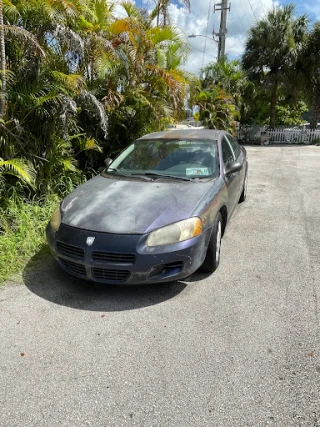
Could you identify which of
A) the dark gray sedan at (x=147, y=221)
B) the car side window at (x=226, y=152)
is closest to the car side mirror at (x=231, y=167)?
the dark gray sedan at (x=147, y=221)

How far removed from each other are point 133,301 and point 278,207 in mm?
3915

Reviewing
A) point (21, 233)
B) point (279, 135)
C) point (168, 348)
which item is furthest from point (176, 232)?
point (279, 135)

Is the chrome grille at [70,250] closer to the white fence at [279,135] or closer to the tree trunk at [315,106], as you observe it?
the white fence at [279,135]

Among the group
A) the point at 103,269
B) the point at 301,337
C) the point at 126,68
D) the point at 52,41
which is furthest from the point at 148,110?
the point at 301,337

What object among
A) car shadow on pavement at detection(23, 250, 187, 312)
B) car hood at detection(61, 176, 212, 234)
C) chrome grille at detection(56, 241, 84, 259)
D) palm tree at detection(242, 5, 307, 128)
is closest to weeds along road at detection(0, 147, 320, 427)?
car shadow on pavement at detection(23, 250, 187, 312)

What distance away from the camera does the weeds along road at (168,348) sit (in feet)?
6.20

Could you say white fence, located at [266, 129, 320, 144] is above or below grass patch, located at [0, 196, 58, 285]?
below

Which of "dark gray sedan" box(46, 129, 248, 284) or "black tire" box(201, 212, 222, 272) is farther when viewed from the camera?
"black tire" box(201, 212, 222, 272)

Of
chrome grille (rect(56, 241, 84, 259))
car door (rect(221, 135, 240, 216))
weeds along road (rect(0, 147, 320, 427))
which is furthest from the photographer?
car door (rect(221, 135, 240, 216))

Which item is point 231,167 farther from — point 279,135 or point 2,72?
point 279,135

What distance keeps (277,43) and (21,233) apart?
18.4 m

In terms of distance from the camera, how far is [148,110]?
752 centimetres

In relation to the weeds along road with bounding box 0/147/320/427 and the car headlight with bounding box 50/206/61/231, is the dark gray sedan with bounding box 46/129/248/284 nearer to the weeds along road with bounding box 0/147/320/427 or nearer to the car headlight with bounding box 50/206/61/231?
the car headlight with bounding box 50/206/61/231

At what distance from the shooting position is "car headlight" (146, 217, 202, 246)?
282cm
